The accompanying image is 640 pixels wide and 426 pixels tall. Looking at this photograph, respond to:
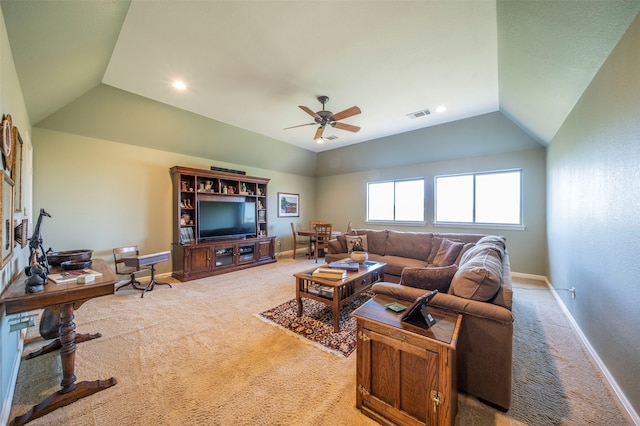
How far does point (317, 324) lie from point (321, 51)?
10.1ft

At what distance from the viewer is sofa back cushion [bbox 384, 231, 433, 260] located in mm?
4129

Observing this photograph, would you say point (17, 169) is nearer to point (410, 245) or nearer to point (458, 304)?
point (458, 304)

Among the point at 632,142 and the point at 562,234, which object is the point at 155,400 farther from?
the point at 562,234

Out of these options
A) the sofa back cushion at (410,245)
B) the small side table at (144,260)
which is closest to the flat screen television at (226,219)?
the small side table at (144,260)

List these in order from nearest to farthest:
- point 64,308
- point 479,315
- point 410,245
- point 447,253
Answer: point 479,315 < point 64,308 < point 447,253 < point 410,245

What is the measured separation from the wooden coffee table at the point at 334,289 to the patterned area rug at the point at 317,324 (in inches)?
4.4

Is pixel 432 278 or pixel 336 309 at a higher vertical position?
pixel 432 278

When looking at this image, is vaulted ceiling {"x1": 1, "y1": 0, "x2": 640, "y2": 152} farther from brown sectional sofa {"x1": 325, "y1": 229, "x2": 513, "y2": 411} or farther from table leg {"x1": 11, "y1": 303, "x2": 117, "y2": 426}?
table leg {"x1": 11, "y1": 303, "x2": 117, "y2": 426}

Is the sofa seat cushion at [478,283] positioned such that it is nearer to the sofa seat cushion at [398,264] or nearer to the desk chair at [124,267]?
the sofa seat cushion at [398,264]

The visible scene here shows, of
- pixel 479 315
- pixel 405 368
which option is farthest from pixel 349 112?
pixel 405 368

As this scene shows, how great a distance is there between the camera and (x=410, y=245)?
426 centimetres

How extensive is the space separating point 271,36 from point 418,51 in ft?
5.30

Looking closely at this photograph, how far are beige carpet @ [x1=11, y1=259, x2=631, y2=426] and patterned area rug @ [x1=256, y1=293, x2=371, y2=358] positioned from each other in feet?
0.37

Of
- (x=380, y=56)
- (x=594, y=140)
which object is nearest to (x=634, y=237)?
(x=594, y=140)
